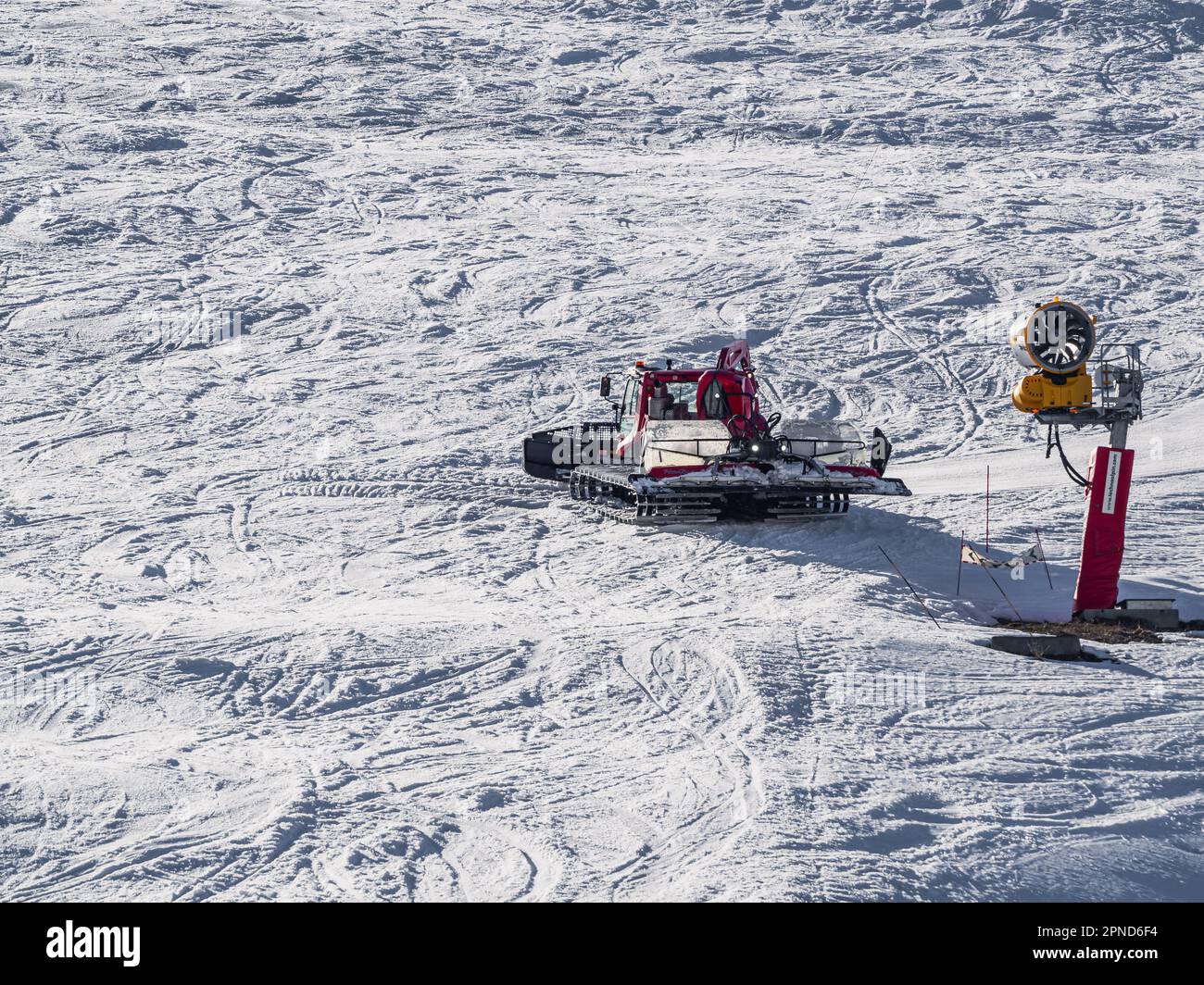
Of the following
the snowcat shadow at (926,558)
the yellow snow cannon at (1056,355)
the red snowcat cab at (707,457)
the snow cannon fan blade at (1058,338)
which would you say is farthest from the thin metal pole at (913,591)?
the snow cannon fan blade at (1058,338)

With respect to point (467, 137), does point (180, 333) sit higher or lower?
lower

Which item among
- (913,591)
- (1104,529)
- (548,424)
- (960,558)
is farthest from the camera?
(548,424)

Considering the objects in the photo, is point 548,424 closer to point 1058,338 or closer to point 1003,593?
point 1003,593

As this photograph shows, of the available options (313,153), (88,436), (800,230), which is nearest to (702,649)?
(88,436)

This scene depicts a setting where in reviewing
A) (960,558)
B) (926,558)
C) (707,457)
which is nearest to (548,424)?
(707,457)

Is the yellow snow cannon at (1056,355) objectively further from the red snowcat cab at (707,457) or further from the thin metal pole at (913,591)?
the red snowcat cab at (707,457)

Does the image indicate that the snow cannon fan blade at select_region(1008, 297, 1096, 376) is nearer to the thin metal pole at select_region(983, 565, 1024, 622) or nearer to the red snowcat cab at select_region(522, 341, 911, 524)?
the thin metal pole at select_region(983, 565, 1024, 622)

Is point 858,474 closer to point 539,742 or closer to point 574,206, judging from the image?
point 539,742
